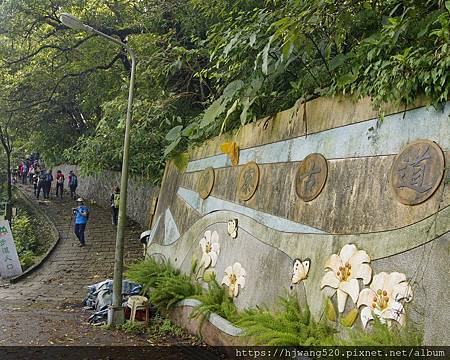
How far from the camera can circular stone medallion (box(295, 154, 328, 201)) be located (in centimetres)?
530

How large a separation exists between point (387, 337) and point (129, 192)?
1645 cm

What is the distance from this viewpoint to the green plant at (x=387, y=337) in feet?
12.2

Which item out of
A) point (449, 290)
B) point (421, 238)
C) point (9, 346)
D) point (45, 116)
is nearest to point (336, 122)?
point (421, 238)

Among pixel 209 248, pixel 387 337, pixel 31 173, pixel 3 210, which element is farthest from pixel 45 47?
pixel 31 173

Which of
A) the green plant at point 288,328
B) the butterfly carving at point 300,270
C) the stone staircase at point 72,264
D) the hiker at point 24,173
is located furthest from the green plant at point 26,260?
the hiker at point 24,173

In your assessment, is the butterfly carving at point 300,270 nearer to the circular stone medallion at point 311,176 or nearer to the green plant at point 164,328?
the circular stone medallion at point 311,176

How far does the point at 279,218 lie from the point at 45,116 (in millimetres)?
19179

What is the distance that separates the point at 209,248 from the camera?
7.67 meters

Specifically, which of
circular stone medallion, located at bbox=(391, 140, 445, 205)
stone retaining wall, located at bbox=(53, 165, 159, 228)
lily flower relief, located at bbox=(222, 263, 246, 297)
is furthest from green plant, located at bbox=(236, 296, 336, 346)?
stone retaining wall, located at bbox=(53, 165, 159, 228)

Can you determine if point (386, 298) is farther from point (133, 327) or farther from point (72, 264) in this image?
point (72, 264)

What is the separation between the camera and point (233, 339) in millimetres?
5691

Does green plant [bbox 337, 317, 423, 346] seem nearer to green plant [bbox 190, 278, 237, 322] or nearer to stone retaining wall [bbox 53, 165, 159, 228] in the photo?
green plant [bbox 190, 278, 237, 322]

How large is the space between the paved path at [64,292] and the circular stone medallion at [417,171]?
4.88 meters

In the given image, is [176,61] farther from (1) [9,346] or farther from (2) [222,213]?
(1) [9,346]
